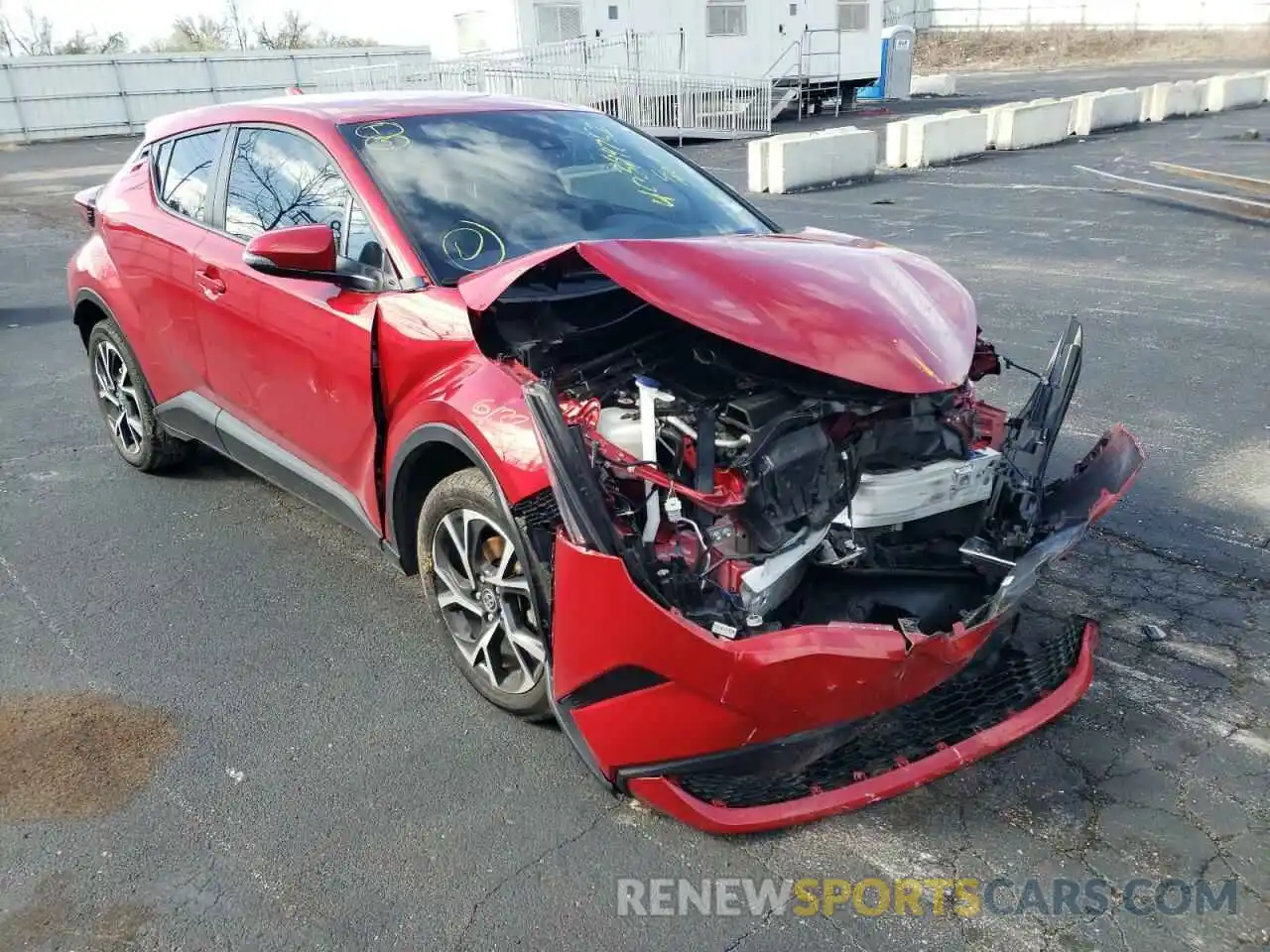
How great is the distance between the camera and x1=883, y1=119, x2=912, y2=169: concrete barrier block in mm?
16547

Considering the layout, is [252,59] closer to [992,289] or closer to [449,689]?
[992,289]

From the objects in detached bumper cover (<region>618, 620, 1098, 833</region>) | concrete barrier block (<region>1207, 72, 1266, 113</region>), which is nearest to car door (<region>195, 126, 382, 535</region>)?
detached bumper cover (<region>618, 620, 1098, 833</region>)

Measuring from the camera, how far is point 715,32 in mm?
24328

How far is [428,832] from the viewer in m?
2.74

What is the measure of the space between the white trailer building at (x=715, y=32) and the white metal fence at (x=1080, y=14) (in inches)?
1214

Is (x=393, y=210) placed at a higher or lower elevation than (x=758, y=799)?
higher

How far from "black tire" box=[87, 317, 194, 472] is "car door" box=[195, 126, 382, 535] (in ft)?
3.13

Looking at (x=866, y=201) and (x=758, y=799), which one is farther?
(x=866, y=201)

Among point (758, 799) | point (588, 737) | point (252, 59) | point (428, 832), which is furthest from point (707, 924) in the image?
point (252, 59)

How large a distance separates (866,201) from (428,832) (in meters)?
12.2

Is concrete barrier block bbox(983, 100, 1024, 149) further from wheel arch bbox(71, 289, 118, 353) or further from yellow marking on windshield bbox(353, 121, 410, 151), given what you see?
yellow marking on windshield bbox(353, 121, 410, 151)

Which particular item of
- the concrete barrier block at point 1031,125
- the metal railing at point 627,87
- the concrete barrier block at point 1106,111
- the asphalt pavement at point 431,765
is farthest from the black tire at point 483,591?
the concrete barrier block at point 1106,111

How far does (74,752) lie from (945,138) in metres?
16.6

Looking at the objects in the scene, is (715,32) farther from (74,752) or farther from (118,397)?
(74,752)
